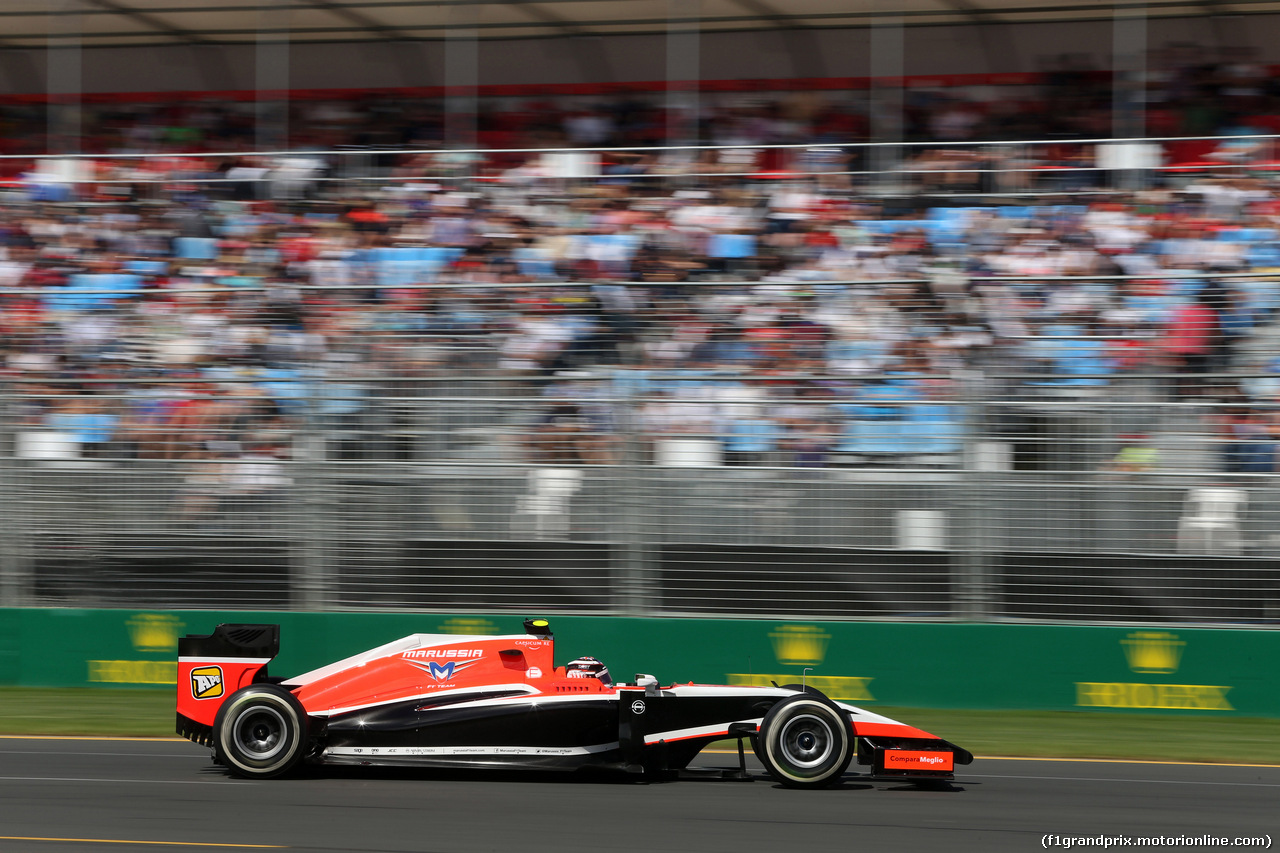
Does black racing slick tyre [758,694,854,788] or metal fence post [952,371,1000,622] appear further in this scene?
metal fence post [952,371,1000,622]

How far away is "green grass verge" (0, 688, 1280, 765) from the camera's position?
859 centimetres

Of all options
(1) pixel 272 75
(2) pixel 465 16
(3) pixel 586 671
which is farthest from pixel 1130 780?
(1) pixel 272 75

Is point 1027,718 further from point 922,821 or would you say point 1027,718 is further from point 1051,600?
point 922,821

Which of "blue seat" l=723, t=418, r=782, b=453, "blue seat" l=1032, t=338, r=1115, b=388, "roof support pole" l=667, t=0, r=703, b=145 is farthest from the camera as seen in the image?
"roof support pole" l=667, t=0, r=703, b=145

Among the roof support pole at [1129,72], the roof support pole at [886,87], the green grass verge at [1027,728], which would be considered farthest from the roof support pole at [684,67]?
the green grass verge at [1027,728]

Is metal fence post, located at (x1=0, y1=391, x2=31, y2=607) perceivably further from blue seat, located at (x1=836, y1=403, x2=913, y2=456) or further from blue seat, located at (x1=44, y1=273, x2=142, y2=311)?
blue seat, located at (x1=836, y1=403, x2=913, y2=456)

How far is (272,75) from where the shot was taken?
1670 cm

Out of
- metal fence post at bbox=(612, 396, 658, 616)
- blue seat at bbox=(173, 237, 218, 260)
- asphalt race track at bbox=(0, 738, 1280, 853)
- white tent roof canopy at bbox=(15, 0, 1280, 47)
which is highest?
white tent roof canopy at bbox=(15, 0, 1280, 47)

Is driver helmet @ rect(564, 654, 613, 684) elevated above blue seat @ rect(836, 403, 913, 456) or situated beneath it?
situated beneath

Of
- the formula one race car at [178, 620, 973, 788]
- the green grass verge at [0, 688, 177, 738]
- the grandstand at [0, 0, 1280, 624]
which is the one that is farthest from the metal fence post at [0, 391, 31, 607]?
the formula one race car at [178, 620, 973, 788]

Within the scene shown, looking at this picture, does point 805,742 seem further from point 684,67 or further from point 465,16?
point 465,16

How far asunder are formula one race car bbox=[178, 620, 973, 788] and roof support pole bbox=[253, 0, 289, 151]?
34.0 ft

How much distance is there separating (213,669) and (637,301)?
5.39 meters

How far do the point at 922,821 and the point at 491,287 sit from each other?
21.0 feet
